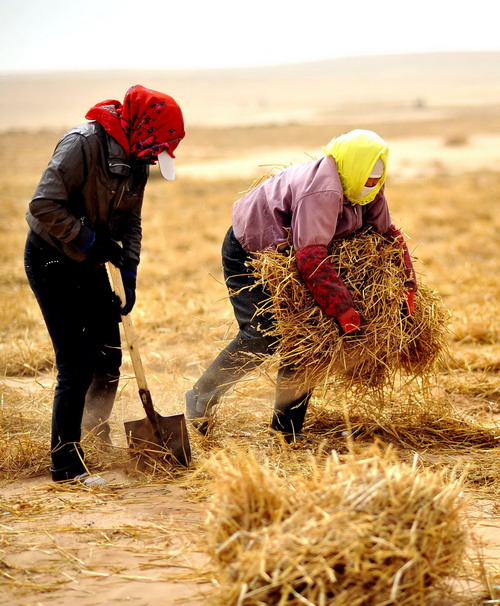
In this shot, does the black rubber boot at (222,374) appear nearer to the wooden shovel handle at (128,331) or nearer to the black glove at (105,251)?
the wooden shovel handle at (128,331)

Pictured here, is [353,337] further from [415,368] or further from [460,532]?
[460,532]

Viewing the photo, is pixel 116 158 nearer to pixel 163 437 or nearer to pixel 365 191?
pixel 365 191

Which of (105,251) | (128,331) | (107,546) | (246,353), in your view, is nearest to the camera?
(107,546)

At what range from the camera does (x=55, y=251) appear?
3.29m

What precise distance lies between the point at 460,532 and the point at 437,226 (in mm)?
8857

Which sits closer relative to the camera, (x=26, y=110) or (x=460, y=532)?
(x=460, y=532)

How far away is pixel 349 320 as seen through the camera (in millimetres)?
3490

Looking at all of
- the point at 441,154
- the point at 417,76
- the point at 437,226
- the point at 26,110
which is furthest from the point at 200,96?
the point at 437,226

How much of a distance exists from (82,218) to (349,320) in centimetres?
129

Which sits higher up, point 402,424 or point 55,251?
point 55,251

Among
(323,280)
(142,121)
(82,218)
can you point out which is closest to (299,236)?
(323,280)

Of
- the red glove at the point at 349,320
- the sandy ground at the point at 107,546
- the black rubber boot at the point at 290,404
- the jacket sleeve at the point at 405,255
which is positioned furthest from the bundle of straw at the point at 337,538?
the jacket sleeve at the point at 405,255

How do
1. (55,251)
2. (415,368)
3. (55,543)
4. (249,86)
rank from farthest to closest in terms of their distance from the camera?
(249,86)
(415,368)
(55,251)
(55,543)

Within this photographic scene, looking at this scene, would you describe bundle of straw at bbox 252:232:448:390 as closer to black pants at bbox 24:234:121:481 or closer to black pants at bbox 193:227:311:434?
black pants at bbox 193:227:311:434
